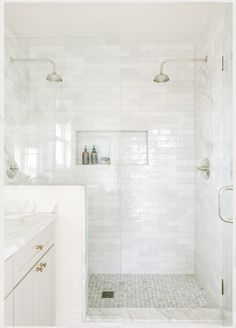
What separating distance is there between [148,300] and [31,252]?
1257mm

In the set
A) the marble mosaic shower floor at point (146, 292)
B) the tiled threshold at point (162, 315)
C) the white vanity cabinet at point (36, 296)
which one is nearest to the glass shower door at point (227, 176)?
the tiled threshold at point (162, 315)

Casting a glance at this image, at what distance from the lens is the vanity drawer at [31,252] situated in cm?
132

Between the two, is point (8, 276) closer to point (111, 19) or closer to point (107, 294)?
point (107, 294)

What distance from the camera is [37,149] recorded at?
7.58 ft

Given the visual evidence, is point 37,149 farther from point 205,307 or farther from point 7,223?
point 205,307

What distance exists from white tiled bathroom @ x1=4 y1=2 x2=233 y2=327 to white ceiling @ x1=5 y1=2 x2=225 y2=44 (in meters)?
0.01

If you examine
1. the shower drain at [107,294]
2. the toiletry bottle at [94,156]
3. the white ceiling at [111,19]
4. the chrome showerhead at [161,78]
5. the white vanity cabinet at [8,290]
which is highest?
the white ceiling at [111,19]

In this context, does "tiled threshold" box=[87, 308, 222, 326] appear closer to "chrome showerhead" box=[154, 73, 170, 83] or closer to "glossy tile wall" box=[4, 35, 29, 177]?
"glossy tile wall" box=[4, 35, 29, 177]

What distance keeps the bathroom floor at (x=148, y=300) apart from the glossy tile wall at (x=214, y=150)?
0.44 feet

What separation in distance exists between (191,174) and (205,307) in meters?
1.24

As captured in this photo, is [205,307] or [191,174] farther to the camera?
[191,174]

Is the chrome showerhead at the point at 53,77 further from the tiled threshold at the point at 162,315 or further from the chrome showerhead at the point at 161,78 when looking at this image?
the tiled threshold at the point at 162,315

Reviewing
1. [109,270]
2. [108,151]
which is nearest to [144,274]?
[109,270]

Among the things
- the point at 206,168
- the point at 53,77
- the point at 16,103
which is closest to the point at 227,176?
the point at 206,168
